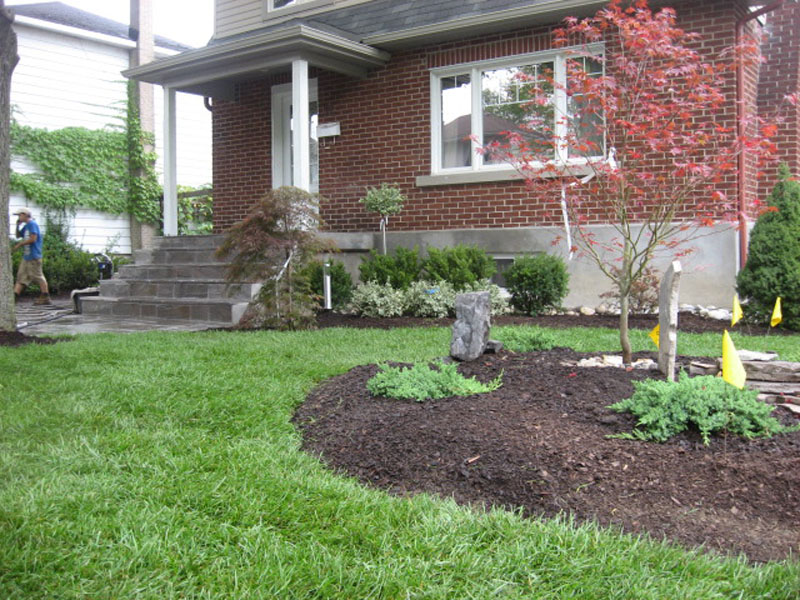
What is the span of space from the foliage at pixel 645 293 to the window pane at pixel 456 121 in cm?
329

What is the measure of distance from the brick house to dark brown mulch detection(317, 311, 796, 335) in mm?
984

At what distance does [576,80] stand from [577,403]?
9.03 feet

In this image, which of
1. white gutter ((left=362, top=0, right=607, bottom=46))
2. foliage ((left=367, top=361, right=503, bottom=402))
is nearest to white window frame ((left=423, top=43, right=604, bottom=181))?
white gutter ((left=362, top=0, right=607, bottom=46))

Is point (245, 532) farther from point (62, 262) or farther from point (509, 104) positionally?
point (62, 262)

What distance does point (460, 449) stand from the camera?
142 inches

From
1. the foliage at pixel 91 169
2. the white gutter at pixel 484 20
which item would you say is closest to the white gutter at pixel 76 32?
the foliage at pixel 91 169

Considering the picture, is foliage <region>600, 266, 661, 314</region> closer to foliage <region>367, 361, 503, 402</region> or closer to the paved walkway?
foliage <region>367, 361, 503, 402</region>

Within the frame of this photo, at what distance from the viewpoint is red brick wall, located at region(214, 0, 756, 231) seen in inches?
370

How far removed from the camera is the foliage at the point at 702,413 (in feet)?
11.9

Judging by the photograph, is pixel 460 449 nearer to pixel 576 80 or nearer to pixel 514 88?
pixel 576 80

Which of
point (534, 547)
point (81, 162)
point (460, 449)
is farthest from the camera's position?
point (81, 162)

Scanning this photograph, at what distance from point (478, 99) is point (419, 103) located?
0.95 meters

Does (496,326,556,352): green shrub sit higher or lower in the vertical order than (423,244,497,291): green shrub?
lower

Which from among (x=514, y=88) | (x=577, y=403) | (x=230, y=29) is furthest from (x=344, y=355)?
(x=230, y=29)
